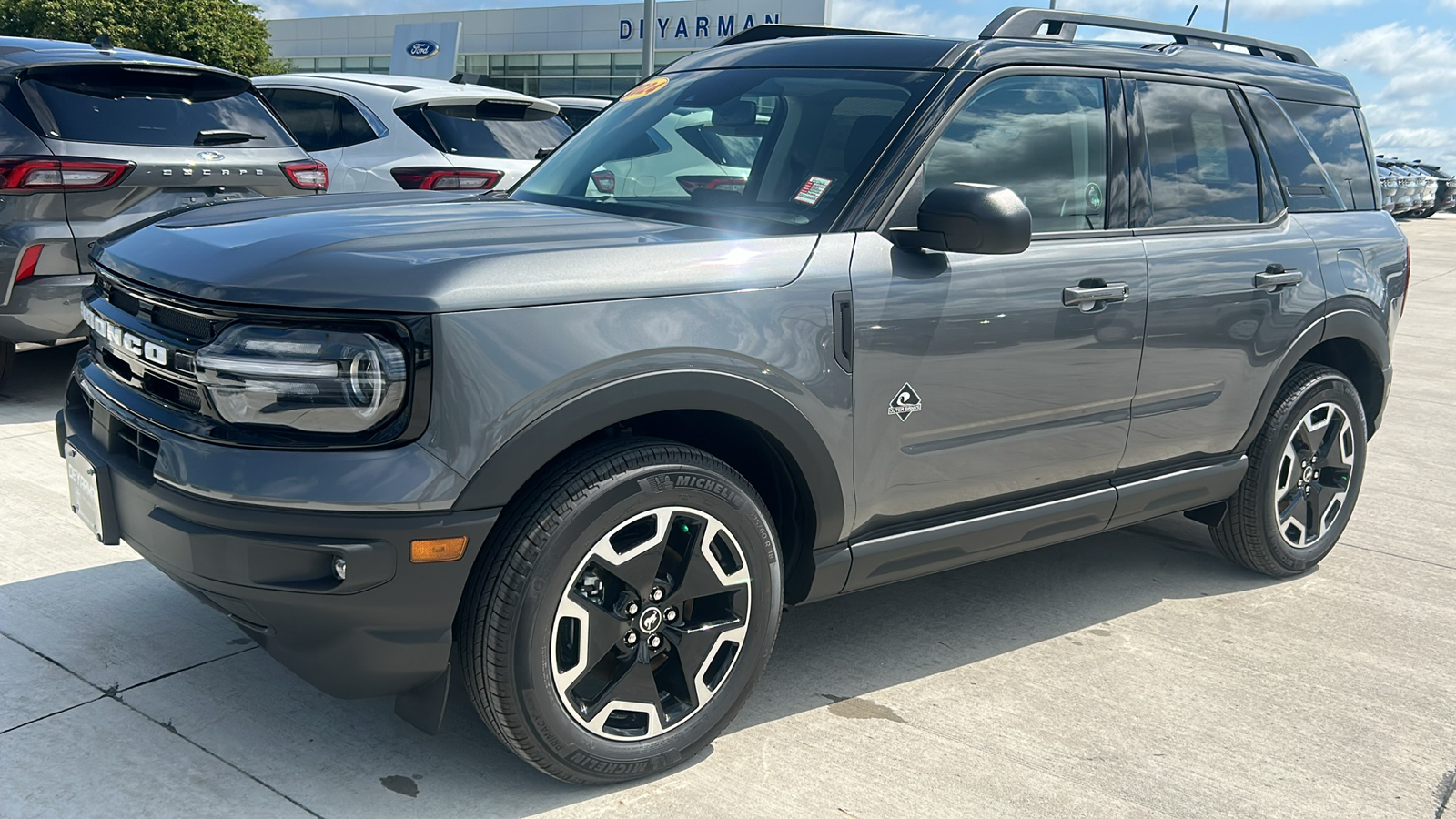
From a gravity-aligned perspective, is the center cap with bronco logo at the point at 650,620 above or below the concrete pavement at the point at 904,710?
above

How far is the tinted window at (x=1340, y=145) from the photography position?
181 inches

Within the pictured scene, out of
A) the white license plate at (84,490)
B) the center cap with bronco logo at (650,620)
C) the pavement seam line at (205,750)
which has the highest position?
the white license plate at (84,490)

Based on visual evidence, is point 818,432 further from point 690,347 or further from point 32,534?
point 32,534

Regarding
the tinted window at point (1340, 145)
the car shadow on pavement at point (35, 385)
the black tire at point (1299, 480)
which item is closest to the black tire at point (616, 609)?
the black tire at point (1299, 480)

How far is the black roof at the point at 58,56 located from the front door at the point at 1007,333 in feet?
14.1

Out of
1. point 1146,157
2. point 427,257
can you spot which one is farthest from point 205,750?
point 1146,157

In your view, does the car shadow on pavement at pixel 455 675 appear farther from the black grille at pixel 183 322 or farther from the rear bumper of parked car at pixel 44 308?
the rear bumper of parked car at pixel 44 308

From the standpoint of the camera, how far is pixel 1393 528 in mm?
5371

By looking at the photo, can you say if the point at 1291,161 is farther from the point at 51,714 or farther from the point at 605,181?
the point at 51,714

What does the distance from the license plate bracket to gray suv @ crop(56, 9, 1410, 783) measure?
1 cm

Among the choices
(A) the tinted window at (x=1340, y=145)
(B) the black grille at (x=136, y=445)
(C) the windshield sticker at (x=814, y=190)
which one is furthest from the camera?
(A) the tinted window at (x=1340, y=145)

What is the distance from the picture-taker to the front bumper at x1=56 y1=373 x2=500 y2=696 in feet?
8.02

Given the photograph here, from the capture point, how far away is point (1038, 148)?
11.9ft

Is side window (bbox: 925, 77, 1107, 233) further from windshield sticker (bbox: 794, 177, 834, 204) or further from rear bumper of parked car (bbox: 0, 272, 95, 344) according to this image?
rear bumper of parked car (bbox: 0, 272, 95, 344)
